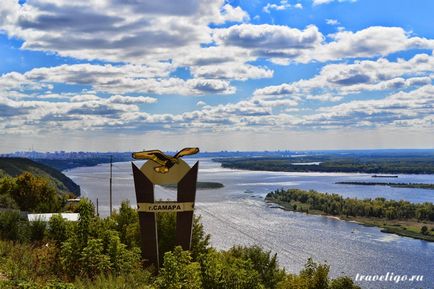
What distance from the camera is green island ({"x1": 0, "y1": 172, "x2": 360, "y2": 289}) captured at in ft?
57.1

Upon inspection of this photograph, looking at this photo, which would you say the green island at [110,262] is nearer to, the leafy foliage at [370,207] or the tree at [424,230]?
the tree at [424,230]

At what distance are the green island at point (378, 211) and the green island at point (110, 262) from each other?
77.5 meters

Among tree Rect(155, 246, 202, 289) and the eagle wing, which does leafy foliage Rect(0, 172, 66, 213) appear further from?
tree Rect(155, 246, 202, 289)

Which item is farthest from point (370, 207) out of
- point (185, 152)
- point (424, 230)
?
point (185, 152)

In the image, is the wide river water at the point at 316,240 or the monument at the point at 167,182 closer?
the monument at the point at 167,182

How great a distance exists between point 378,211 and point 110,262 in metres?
108

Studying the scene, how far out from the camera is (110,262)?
21062 millimetres

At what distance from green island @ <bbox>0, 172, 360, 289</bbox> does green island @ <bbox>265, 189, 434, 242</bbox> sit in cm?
7747

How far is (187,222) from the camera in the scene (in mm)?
24953

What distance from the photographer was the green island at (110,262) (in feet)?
57.1

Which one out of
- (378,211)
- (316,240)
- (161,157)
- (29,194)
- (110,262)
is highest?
(161,157)

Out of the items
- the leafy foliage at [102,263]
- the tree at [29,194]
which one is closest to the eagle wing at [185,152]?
the leafy foliage at [102,263]

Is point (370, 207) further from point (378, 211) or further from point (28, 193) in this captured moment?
point (28, 193)

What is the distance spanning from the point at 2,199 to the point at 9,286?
4418 cm
